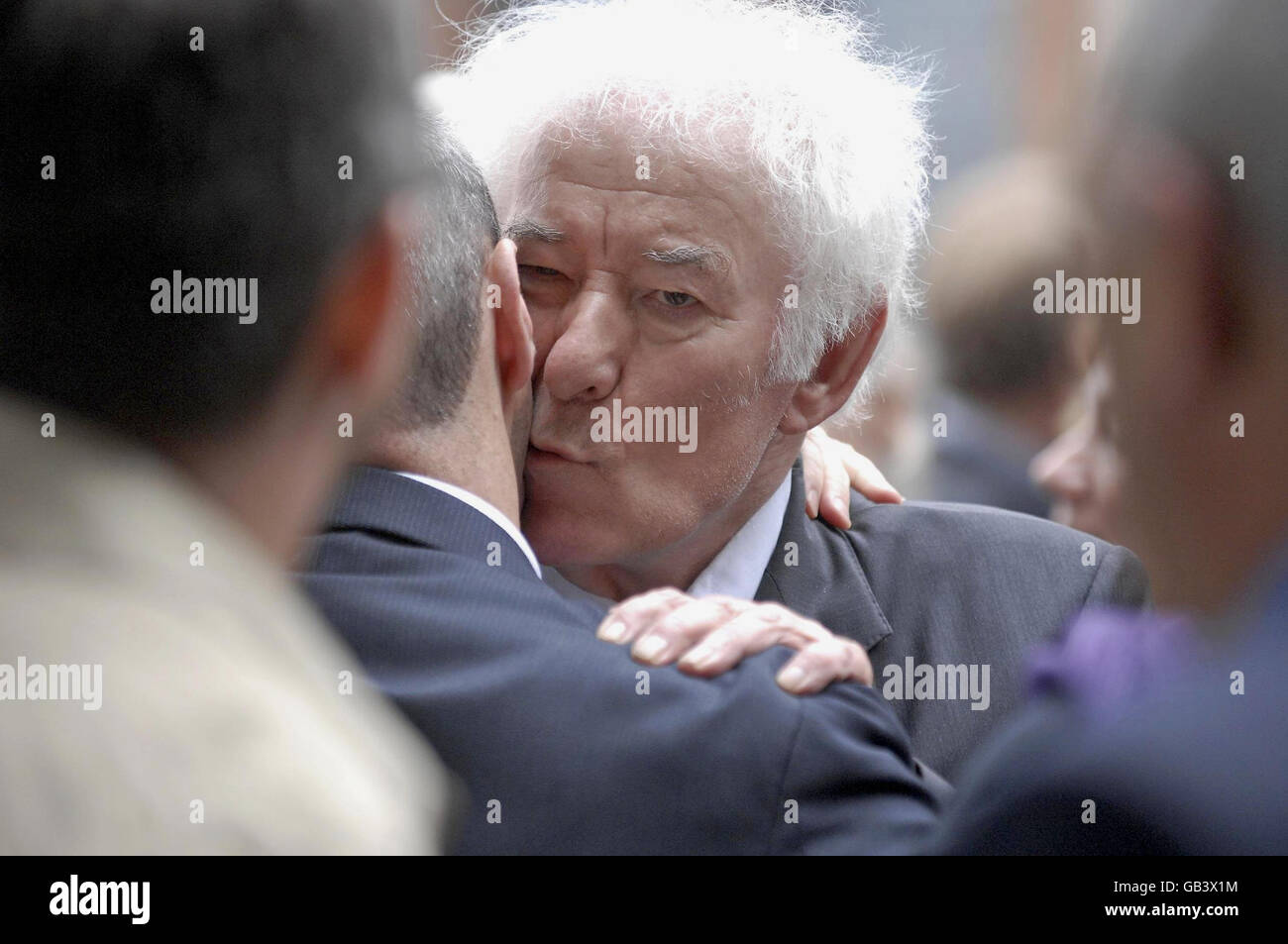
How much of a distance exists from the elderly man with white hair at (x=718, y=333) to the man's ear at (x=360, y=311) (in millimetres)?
1121

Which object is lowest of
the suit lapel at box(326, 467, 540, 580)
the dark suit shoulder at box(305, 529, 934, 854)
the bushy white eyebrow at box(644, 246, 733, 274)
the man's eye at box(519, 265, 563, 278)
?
the dark suit shoulder at box(305, 529, 934, 854)

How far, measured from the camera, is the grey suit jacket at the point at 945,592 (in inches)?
87.4

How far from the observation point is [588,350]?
2232 mm

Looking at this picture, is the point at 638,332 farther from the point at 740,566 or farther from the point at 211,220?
the point at 211,220

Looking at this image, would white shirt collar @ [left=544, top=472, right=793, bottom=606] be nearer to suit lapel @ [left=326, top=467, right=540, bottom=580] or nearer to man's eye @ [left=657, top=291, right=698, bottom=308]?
man's eye @ [left=657, top=291, right=698, bottom=308]

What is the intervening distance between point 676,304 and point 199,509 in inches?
57.8

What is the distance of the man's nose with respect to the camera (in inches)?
87.0

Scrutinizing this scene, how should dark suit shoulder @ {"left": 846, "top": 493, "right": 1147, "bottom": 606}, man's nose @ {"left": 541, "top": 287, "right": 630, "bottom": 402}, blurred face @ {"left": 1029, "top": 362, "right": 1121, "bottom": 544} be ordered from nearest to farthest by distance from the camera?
blurred face @ {"left": 1029, "top": 362, "right": 1121, "bottom": 544} → man's nose @ {"left": 541, "top": 287, "right": 630, "bottom": 402} → dark suit shoulder @ {"left": 846, "top": 493, "right": 1147, "bottom": 606}

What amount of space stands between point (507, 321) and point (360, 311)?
839 mm

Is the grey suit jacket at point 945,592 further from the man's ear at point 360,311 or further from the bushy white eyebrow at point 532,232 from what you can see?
the man's ear at point 360,311

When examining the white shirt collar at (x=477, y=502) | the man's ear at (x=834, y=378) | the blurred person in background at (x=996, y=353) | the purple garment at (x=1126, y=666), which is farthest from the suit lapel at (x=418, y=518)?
the blurred person in background at (x=996, y=353)

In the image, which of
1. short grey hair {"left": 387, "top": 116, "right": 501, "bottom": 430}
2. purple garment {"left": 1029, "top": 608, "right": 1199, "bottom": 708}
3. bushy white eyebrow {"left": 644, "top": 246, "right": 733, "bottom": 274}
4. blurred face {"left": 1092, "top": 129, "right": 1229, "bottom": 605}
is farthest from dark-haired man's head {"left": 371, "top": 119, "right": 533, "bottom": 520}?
blurred face {"left": 1092, "top": 129, "right": 1229, "bottom": 605}

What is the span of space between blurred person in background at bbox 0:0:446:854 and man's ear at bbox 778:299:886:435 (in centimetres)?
139
